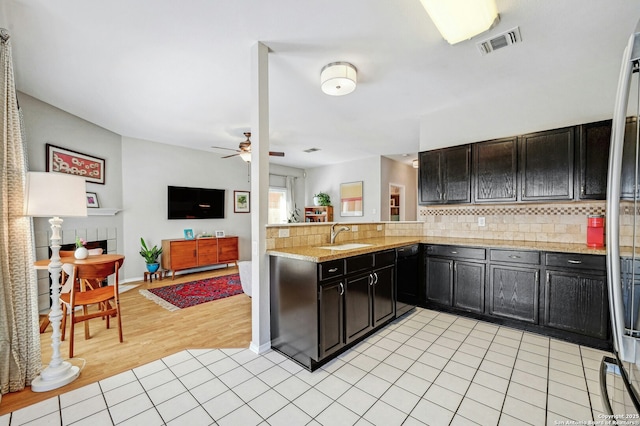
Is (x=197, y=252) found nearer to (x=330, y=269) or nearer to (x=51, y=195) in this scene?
(x=51, y=195)

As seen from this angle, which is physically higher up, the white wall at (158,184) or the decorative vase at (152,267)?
the white wall at (158,184)

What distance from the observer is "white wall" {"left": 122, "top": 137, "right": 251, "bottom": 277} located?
497 centimetres

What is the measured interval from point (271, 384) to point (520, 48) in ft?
11.6

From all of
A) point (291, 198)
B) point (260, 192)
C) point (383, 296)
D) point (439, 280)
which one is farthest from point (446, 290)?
point (291, 198)


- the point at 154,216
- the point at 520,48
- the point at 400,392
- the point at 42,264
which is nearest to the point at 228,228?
the point at 154,216

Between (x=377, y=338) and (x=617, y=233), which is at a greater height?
(x=617, y=233)

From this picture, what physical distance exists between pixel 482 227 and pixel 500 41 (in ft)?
7.05

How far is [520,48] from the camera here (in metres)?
2.41

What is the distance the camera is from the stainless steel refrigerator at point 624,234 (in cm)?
85

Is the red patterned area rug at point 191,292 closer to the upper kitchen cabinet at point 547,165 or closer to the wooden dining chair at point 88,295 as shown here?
the wooden dining chair at point 88,295

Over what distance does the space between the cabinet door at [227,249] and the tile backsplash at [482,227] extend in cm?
365

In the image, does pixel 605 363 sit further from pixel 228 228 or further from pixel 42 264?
pixel 228 228

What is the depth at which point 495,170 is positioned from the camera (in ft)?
10.4

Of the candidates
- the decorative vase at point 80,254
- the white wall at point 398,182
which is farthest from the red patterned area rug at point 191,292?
the white wall at point 398,182
